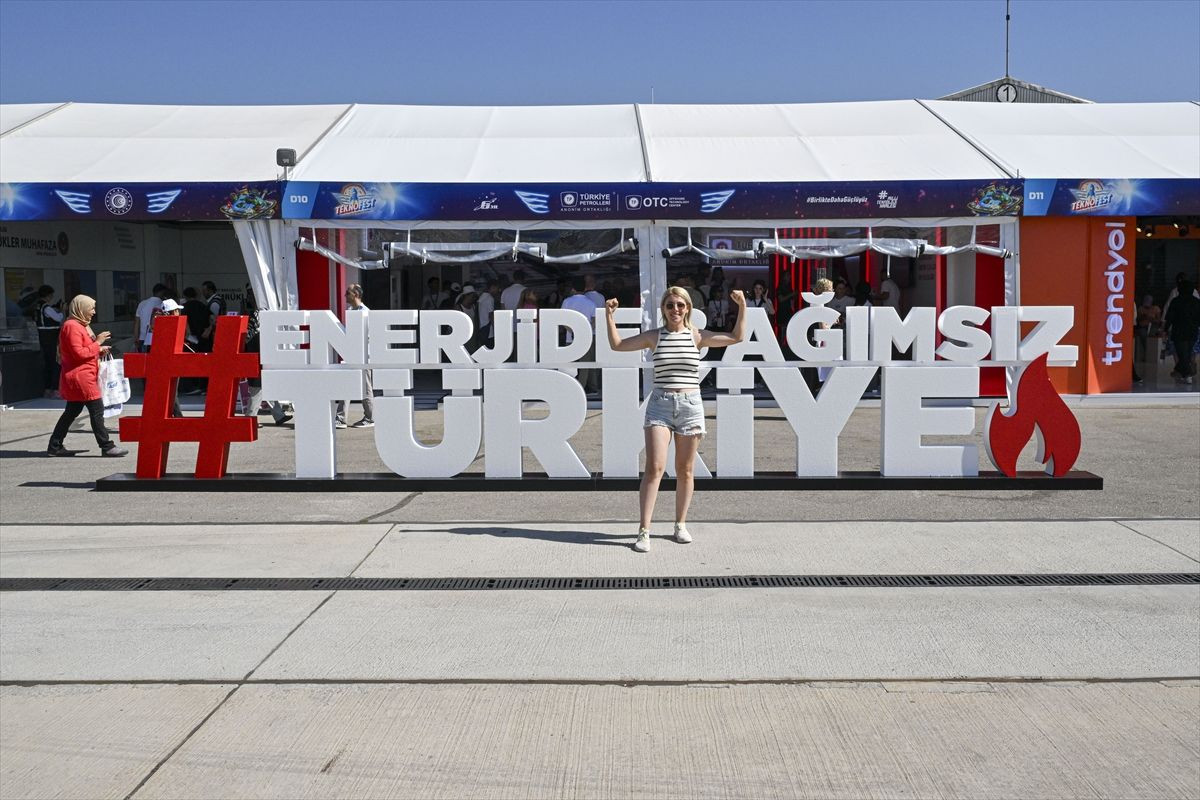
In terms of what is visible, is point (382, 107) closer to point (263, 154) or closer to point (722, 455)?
point (263, 154)

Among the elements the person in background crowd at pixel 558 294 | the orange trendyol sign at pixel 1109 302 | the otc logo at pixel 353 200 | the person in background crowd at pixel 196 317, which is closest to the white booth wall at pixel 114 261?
the person in background crowd at pixel 196 317

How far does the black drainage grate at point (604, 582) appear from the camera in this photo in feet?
21.5

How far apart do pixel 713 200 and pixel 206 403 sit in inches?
303

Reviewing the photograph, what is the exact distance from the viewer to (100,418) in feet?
37.5

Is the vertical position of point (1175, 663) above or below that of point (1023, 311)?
below

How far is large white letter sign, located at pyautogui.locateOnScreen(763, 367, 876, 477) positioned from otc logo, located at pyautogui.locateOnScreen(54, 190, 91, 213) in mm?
10201

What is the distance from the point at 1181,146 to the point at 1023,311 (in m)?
9.39

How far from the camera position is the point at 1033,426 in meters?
9.53

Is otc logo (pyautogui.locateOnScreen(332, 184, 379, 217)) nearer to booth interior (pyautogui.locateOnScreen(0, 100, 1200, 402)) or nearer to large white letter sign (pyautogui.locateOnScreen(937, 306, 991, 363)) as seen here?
booth interior (pyautogui.locateOnScreen(0, 100, 1200, 402))

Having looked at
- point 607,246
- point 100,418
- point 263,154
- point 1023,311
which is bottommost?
point 100,418

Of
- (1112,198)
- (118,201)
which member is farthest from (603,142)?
(1112,198)

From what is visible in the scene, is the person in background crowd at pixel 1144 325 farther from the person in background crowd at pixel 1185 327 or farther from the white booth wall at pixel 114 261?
the white booth wall at pixel 114 261

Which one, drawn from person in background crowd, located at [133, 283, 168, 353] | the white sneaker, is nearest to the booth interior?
person in background crowd, located at [133, 283, 168, 353]

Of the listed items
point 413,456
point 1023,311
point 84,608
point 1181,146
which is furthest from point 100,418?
point 1181,146
